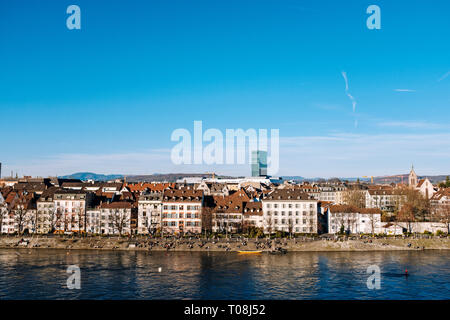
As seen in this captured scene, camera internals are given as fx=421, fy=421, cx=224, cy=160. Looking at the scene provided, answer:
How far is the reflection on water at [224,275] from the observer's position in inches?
2245

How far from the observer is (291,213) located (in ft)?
373

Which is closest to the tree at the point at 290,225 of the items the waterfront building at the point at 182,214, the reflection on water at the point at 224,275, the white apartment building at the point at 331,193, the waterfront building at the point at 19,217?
the reflection on water at the point at 224,275

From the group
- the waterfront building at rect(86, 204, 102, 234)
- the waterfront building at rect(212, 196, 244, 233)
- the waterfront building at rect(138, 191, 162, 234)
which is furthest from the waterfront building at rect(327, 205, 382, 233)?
the waterfront building at rect(86, 204, 102, 234)

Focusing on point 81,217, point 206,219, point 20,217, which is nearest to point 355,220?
point 206,219

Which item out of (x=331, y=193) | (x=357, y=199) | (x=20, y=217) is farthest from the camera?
(x=331, y=193)

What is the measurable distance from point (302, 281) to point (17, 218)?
300 feet

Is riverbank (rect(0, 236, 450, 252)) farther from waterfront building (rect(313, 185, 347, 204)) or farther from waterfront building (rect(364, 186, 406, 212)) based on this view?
waterfront building (rect(313, 185, 347, 204))

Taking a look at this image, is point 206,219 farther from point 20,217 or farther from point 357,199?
point 357,199

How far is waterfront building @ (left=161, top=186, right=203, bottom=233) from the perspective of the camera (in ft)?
376

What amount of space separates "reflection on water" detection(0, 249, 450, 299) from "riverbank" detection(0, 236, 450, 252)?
12.9ft

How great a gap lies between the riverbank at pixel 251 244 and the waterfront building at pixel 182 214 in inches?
405

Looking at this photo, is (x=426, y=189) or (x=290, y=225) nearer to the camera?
(x=290, y=225)

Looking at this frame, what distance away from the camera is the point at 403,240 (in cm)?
10262

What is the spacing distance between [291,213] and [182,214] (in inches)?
1170
